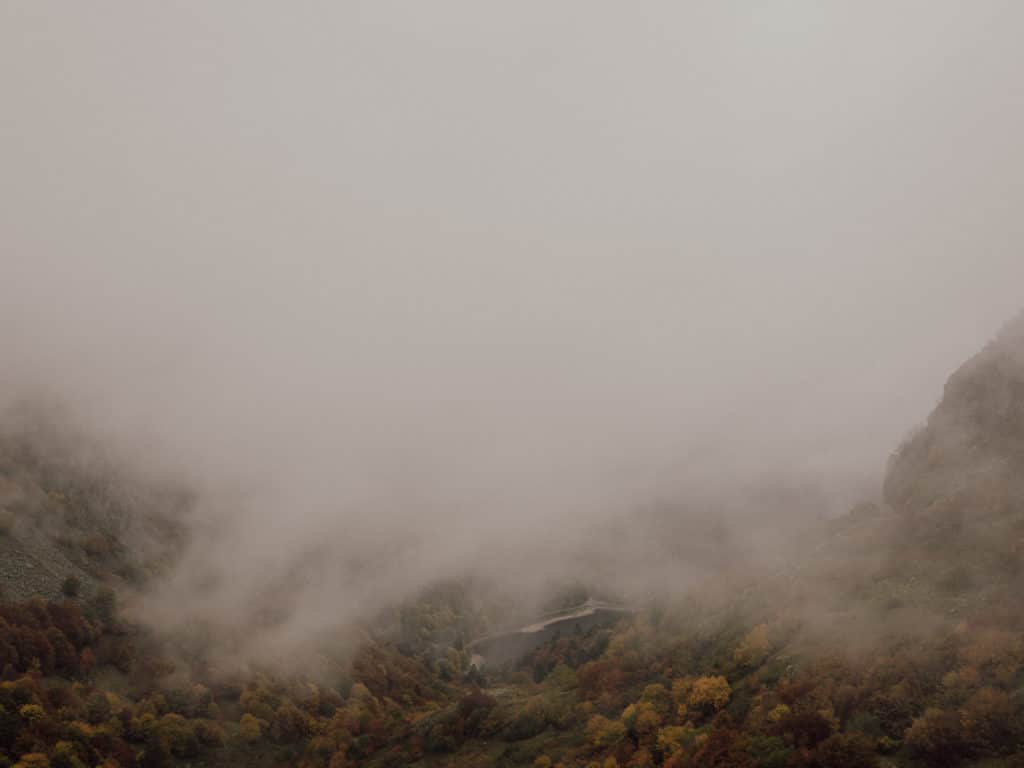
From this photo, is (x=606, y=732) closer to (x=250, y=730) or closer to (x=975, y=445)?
(x=975, y=445)

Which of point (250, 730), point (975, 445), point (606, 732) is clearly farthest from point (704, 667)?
point (250, 730)

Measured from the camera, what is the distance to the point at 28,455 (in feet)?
566

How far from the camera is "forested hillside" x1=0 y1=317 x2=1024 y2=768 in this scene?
60.3 meters

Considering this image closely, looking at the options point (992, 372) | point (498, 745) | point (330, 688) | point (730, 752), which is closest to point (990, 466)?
point (992, 372)

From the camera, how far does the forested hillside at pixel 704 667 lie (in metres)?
60.3

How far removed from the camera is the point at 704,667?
338 feet

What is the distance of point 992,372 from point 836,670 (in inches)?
2815

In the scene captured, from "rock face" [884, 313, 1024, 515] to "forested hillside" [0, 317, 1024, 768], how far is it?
1.39ft

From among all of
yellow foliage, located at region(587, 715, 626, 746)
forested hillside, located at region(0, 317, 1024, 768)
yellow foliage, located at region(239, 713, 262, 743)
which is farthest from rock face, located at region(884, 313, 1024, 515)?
yellow foliage, located at region(239, 713, 262, 743)

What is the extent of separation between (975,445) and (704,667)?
6376 centimetres

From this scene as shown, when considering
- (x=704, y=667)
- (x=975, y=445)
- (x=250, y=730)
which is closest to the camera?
(x=975, y=445)

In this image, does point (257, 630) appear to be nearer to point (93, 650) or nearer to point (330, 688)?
point (330, 688)

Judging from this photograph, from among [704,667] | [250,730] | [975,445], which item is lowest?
[704,667]

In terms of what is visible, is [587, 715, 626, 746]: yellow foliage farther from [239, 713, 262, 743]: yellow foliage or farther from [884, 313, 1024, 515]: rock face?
[239, 713, 262, 743]: yellow foliage
